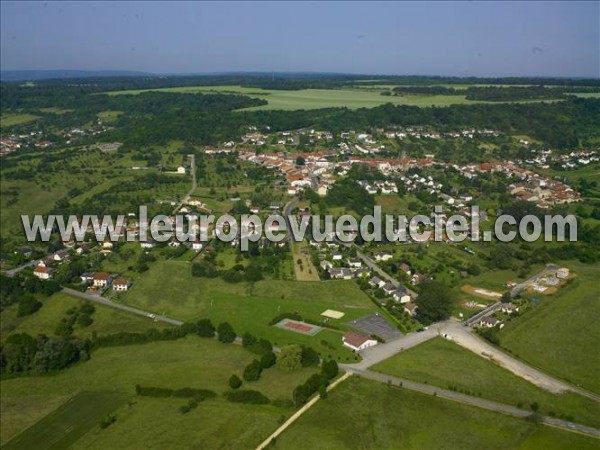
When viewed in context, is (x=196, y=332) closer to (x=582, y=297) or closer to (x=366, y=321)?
(x=366, y=321)

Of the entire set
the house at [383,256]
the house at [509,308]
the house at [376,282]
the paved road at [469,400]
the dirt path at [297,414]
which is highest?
the house at [383,256]

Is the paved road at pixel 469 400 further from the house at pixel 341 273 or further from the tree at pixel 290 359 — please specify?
the house at pixel 341 273

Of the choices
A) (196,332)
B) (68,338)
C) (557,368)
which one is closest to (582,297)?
(557,368)

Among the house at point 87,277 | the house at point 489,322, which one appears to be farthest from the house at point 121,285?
the house at point 489,322

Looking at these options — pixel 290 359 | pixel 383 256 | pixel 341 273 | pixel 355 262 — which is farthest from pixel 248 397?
pixel 383 256

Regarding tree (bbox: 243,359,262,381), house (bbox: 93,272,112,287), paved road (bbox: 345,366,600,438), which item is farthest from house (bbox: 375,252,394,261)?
house (bbox: 93,272,112,287)

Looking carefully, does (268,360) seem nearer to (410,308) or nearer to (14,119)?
(410,308)

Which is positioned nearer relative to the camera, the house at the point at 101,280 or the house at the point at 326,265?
the house at the point at 101,280
